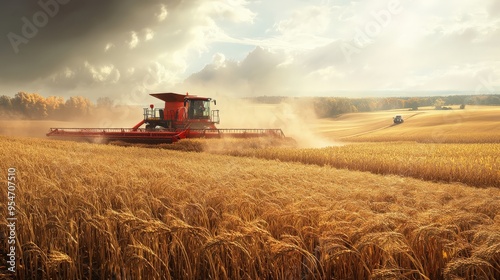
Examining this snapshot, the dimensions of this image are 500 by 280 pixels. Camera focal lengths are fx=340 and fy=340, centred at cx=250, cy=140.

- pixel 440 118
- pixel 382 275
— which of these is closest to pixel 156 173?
pixel 382 275

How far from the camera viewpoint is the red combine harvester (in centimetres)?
2219

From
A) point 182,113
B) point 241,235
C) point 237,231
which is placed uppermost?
point 182,113

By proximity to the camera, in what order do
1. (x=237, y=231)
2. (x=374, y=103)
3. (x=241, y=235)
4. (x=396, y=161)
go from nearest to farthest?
(x=241, y=235), (x=237, y=231), (x=396, y=161), (x=374, y=103)

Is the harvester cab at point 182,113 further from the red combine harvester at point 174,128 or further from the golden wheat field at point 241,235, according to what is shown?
the golden wheat field at point 241,235

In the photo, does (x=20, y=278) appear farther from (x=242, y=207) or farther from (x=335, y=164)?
(x=335, y=164)

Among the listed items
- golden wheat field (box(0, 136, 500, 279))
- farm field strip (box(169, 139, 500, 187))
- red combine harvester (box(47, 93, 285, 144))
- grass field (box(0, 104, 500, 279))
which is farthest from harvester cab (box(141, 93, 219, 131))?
golden wheat field (box(0, 136, 500, 279))

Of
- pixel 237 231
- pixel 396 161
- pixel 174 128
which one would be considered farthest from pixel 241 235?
pixel 174 128

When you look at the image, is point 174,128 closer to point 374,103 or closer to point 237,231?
point 237,231

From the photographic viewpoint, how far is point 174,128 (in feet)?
83.0

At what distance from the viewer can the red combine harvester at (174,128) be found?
72.8 feet

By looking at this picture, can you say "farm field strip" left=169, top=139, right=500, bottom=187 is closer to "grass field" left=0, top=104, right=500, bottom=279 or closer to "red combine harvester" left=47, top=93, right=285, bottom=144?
"red combine harvester" left=47, top=93, right=285, bottom=144

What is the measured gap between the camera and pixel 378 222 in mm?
3965

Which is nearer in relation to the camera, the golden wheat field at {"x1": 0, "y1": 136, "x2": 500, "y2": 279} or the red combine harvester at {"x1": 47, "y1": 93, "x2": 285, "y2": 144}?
the golden wheat field at {"x1": 0, "y1": 136, "x2": 500, "y2": 279}

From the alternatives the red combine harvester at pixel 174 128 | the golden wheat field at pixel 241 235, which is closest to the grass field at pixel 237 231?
the golden wheat field at pixel 241 235
